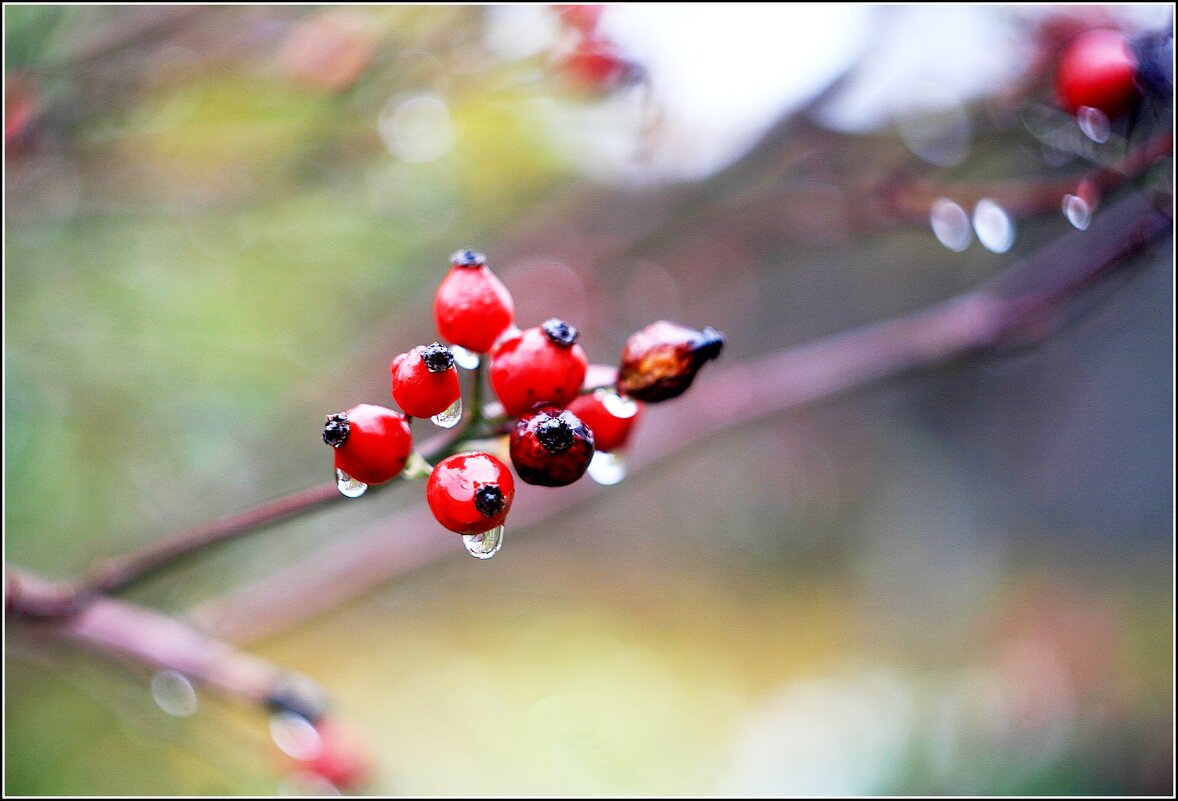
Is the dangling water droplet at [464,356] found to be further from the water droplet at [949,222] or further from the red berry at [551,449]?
the water droplet at [949,222]

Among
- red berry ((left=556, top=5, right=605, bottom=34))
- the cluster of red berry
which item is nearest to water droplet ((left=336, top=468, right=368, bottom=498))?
the cluster of red berry

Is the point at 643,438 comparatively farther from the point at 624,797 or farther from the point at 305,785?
the point at 624,797

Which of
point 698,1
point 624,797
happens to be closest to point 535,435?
point 698,1

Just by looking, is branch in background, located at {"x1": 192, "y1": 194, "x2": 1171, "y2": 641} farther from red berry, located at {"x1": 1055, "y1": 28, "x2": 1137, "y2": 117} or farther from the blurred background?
red berry, located at {"x1": 1055, "y1": 28, "x2": 1137, "y2": 117}

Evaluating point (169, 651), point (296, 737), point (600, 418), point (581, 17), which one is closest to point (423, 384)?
point (600, 418)

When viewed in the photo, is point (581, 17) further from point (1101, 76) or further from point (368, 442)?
point (368, 442)

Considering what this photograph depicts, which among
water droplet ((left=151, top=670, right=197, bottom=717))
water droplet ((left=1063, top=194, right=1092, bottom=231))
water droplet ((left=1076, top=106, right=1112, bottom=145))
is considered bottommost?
water droplet ((left=151, top=670, right=197, bottom=717))

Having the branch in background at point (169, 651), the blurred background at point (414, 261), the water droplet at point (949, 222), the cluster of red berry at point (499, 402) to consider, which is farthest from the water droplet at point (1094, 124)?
the branch in background at point (169, 651)
